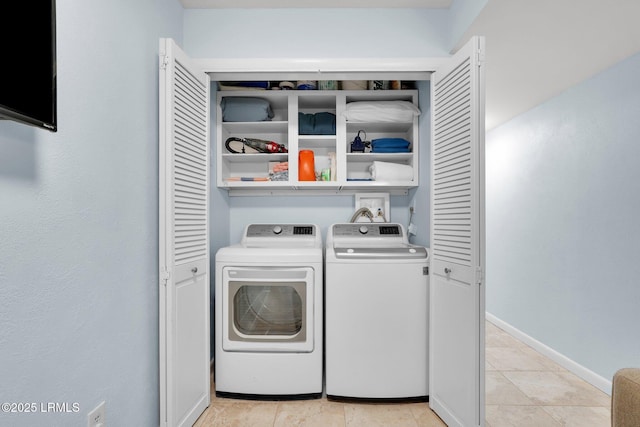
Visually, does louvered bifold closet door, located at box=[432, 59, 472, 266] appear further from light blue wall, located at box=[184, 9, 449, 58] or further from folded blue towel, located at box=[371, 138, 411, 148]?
folded blue towel, located at box=[371, 138, 411, 148]

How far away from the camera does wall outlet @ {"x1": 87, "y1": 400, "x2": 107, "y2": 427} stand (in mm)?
1285

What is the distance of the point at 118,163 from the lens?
1.46 meters

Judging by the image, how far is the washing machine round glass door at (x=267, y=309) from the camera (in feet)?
7.12

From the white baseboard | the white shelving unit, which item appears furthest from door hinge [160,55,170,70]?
the white baseboard

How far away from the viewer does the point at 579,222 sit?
260cm

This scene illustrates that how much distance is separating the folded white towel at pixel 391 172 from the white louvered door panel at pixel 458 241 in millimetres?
538

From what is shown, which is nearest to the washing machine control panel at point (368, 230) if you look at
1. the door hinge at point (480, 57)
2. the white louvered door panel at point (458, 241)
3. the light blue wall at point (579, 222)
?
the white louvered door panel at point (458, 241)

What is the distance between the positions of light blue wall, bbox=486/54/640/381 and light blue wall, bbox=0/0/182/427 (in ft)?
9.59

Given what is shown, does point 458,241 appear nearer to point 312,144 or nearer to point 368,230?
point 368,230

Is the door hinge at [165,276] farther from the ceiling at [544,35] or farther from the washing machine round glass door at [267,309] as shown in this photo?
the ceiling at [544,35]

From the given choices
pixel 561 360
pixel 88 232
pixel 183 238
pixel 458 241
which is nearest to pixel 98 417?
pixel 88 232

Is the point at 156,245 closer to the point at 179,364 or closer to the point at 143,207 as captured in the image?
the point at 143,207

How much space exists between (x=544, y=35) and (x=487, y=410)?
91.5 inches

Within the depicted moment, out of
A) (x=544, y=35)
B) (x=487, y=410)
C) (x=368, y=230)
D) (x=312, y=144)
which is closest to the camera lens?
(x=544, y=35)
